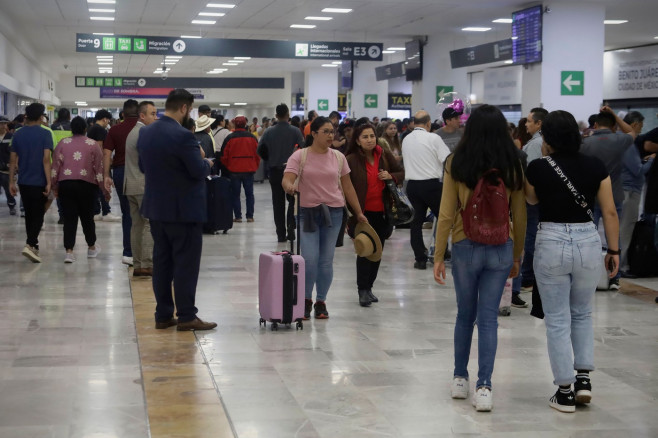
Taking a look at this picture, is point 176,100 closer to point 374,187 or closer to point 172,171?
point 172,171

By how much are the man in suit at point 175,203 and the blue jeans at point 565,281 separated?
8.85 ft

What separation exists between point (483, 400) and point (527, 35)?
1329 centimetres

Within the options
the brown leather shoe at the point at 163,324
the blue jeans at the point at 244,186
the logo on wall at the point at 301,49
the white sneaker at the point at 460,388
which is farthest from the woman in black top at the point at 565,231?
the logo on wall at the point at 301,49

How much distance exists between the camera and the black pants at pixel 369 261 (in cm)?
755

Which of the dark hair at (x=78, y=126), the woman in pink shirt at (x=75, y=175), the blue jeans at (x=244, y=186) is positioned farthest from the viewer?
the blue jeans at (x=244, y=186)

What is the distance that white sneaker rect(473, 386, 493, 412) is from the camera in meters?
4.66

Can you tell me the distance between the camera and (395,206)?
24.5 ft

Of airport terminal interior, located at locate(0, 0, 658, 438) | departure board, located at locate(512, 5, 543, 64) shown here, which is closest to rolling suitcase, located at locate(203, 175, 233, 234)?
airport terminal interior, located at locate(0, 0, 658, 438)

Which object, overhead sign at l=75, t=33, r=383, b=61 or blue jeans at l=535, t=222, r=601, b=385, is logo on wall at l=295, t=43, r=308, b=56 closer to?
overhead sign at l=75, t=33, r=383, b=61

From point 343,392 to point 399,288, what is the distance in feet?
12.0

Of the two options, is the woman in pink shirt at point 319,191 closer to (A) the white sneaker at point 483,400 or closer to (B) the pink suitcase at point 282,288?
(B) the pink suitcase at point 282,288

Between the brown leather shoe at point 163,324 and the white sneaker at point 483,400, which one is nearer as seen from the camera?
the white sneaker at point 483,400

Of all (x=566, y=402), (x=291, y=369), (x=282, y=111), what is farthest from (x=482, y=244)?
(x=282, y=111)

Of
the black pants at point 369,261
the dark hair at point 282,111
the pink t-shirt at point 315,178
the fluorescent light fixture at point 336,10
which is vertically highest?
the fluorescent light fixture at point 336,10
